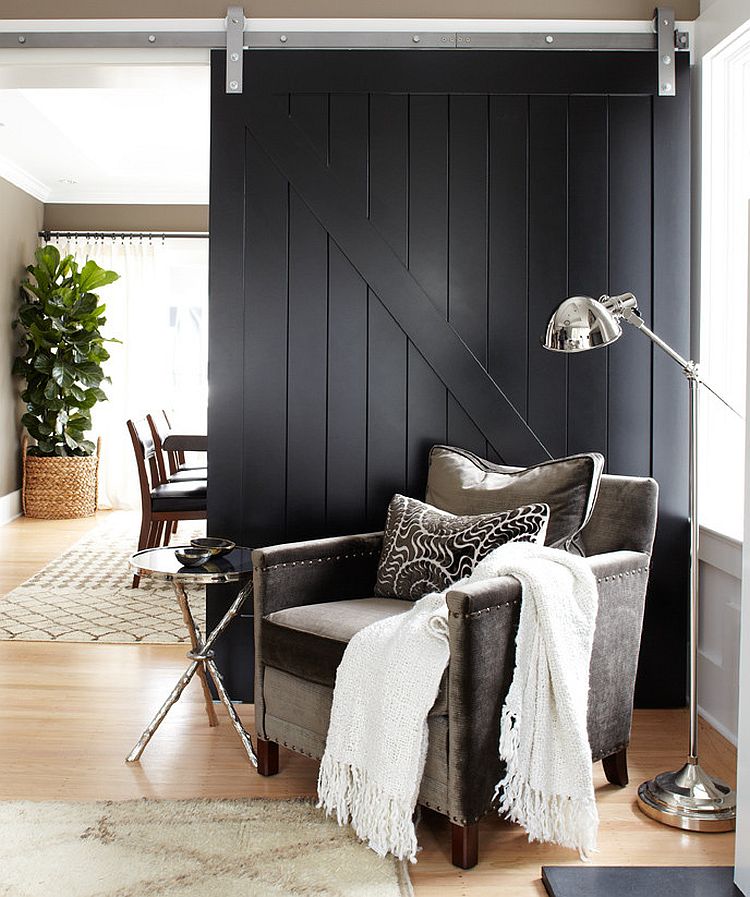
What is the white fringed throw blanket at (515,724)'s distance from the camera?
75.9 inches

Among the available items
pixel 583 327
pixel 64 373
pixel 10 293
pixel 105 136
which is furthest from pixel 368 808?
pixel 10 293

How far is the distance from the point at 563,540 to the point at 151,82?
2272mm

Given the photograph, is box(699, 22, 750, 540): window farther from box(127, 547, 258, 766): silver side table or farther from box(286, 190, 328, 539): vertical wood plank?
box(127, 547, 258, 766): silver side table

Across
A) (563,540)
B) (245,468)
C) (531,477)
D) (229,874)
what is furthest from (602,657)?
(245,468)

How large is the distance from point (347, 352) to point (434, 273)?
40 centimetres

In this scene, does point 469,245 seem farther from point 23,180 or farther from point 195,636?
point 23,180

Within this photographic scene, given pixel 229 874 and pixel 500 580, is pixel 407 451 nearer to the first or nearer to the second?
pixel 500 580

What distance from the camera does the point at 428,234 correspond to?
298cm

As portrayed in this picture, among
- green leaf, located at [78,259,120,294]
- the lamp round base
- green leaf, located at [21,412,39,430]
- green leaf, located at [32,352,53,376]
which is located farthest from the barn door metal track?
green leaf, located at [21,412,39,430]

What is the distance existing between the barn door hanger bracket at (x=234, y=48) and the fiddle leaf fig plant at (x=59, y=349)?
404 centimetres

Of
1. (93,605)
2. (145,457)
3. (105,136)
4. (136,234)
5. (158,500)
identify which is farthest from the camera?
(136,234)

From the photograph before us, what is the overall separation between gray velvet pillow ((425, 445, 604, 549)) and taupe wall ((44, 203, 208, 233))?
5320 millimetres

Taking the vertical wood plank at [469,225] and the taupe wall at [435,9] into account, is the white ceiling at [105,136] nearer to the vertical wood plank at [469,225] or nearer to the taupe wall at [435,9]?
the taupe wall at [435,9]

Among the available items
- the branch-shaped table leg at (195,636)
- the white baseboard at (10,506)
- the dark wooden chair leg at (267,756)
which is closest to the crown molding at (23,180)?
the white baseboard at (10,506)
